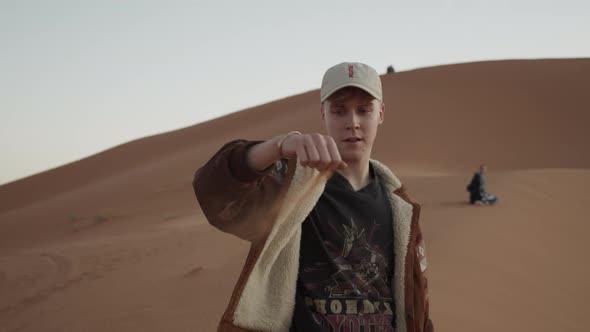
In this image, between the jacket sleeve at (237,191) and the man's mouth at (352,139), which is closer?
the jacket sleeve at (237,191)

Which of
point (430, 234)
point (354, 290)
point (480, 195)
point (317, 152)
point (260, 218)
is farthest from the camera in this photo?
point (480, 195)

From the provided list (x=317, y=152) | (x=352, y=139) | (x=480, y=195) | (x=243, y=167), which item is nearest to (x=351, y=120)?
(x=352, y=139)

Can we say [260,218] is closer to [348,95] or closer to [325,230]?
[325,230]

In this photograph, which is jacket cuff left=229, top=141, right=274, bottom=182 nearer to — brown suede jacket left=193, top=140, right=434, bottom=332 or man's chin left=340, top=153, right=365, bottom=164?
brown suede jacket left=193, top=140, right=434, bottom=332

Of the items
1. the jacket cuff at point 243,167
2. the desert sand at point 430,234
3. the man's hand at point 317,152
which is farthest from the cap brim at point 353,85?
the desert sand at point 430,234

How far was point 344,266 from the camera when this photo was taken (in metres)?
1.89

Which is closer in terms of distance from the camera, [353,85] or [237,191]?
[237,191]

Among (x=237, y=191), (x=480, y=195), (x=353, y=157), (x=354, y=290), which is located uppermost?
(x=480, y=195)

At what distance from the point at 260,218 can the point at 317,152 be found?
0.50 metres

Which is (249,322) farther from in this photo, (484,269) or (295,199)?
(484,269)

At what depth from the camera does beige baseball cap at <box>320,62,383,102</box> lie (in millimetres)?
1936

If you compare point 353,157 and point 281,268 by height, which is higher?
point 353,157

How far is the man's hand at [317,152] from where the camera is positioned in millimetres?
1328

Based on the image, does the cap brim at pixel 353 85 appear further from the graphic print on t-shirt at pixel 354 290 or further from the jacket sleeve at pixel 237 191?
the graphic print on t-shirt at pixel 354 290
